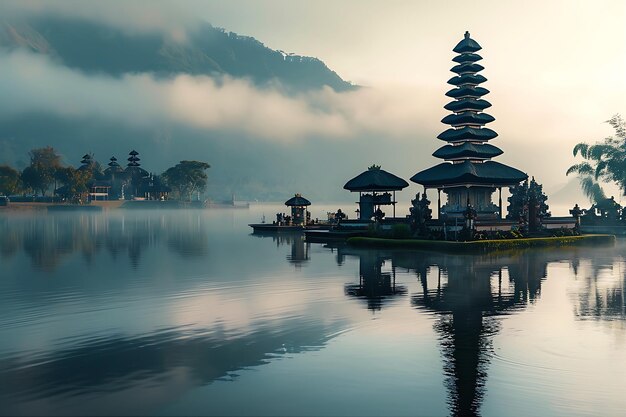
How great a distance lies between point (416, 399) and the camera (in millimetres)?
12859

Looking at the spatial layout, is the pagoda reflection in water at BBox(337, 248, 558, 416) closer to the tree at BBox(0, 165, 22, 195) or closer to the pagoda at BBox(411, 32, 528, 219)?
the pagoda at BBox(411, 32, 528, 219)

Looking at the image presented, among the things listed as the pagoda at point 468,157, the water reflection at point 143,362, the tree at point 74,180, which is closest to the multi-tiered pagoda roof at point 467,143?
the pagoda at point 468,157

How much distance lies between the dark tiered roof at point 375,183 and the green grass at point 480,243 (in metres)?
14.5

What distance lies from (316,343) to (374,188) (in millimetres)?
53443

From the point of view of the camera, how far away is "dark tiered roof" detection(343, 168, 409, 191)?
70.4 meters

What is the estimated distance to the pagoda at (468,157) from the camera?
63781 mm

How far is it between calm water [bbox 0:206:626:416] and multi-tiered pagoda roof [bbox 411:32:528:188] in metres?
28.1

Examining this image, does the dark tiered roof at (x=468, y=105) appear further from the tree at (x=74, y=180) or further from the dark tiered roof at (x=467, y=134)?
the tree at (x=74, y=180)

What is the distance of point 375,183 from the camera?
70.3 m

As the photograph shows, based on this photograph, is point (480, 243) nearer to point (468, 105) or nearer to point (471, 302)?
point (471, 302)

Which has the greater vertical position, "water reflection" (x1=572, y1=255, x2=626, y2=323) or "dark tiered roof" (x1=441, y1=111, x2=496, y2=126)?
"dark tiered roof" (x1=441, y1=111, x2=496, y2=126)

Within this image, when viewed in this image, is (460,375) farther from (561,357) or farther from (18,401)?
(18,401)

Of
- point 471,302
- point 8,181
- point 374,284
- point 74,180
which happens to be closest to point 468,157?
point 374,284

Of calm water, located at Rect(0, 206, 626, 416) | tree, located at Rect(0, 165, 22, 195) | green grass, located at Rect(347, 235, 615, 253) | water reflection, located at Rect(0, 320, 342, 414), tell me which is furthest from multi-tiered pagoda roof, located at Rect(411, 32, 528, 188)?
tree, located at Rect(0, 165, 22, 195)
